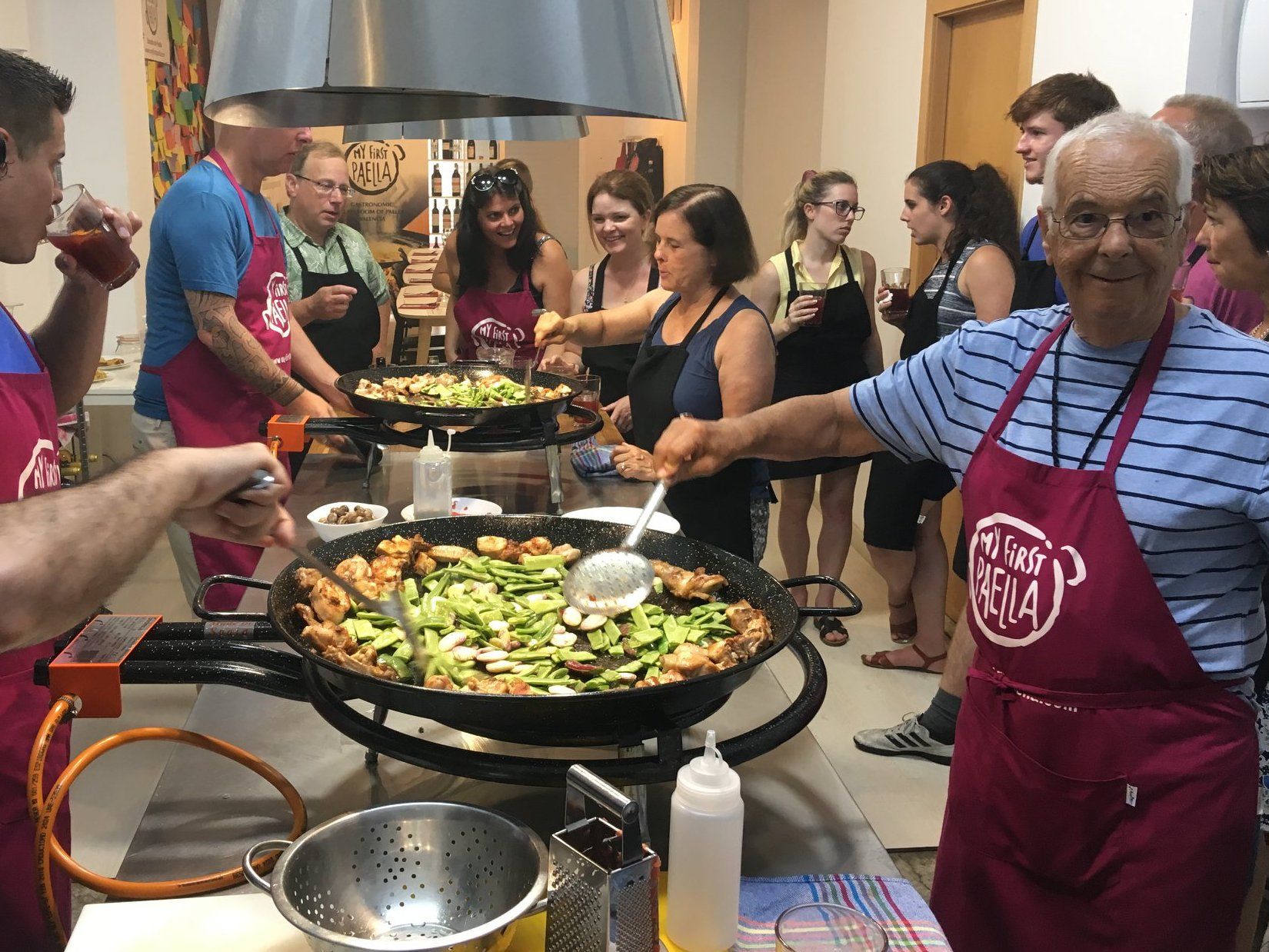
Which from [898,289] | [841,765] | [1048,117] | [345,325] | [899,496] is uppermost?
[1048,117]

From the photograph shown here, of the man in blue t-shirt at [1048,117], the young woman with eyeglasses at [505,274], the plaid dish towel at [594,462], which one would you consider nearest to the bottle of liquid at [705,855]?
the plaid dish towel at [594,462]

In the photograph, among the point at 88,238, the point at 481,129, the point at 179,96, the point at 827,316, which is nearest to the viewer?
the point at 481,129

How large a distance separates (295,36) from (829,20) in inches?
231

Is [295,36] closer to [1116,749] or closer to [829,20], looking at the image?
[1116,749]

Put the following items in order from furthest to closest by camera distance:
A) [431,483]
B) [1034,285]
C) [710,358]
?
[1034,285] → [710,358] → [431,483]

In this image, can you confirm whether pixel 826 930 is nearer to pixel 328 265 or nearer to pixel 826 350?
pixel 826 350

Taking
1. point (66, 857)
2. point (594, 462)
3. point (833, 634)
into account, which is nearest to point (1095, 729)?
point (66, 857)

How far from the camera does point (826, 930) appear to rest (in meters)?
1.04

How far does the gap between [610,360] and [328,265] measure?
1.32 metres

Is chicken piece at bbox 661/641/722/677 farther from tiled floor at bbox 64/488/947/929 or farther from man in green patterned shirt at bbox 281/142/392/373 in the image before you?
man in green patterned shirt at bbox 281/142/392/373

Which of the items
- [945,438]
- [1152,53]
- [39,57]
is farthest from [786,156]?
[945,438]

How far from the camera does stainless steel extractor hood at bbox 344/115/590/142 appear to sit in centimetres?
180

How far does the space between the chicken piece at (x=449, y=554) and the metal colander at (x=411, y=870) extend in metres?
0.94

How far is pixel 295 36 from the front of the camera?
105 cm
